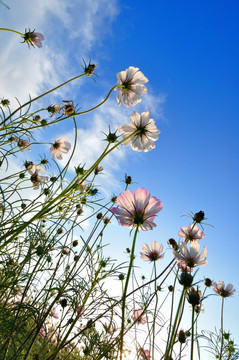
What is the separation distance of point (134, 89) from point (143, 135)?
30 centimetres

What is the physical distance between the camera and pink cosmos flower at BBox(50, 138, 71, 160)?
65.4 inches

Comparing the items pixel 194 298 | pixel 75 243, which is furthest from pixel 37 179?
pixel 194 298

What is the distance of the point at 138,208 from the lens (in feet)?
2.24

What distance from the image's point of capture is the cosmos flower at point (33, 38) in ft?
3.87

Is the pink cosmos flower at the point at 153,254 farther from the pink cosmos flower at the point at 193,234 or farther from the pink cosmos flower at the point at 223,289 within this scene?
the pink cosmos flower at the point at 223,289

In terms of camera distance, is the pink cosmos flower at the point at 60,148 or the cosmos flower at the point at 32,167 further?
the pink cosmos flower at the point at 60,148

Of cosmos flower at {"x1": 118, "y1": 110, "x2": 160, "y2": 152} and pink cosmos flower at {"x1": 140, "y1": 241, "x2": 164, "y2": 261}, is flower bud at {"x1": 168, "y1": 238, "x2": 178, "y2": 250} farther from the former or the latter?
cosmos flower at {"x1": 118, "y1": 110, "x2": 160, "y2": 152}

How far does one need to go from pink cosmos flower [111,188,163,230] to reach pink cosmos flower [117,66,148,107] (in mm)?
718

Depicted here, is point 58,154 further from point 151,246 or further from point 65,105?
point 151,246

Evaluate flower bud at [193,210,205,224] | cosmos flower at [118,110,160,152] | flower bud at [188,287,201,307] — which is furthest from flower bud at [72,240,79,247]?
flower bud at [188,287,201,307]

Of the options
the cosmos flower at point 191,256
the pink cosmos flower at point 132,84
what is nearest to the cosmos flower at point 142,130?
the pink cosmos flower at point 132,84

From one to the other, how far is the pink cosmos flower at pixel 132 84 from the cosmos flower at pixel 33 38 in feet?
1.31

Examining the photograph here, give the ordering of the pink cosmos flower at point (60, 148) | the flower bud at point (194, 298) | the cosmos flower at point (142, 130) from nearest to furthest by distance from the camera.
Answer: the flower bud at point (194, 298), the cosmos flower at point (142, 130), the pink cosmos flower at point (60, 148)

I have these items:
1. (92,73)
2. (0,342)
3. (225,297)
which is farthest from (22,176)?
(225,297)
